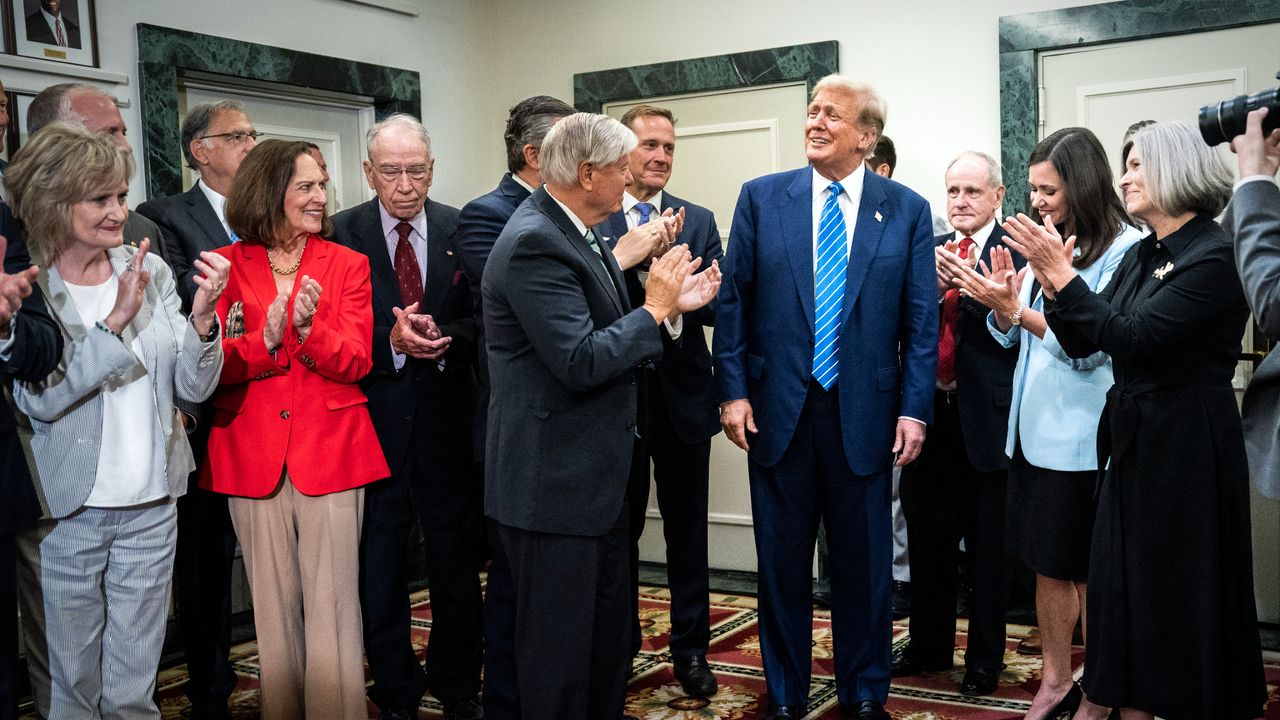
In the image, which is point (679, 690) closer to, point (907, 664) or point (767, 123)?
point (907, 664)

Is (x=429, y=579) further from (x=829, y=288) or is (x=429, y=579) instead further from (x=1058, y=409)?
(x=1058, y=409)

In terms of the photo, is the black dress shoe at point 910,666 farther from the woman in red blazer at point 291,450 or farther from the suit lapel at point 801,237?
the woman in red blazer at point 291,450

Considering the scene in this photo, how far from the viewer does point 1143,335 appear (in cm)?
264

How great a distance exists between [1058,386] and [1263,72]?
1.78 metres

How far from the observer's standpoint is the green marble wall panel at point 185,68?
4230 millimetres

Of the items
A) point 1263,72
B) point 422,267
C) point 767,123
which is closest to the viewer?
point 422,267

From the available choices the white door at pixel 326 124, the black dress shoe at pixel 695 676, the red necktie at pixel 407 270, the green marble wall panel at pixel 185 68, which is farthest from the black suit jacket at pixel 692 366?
the white door at pixel 326 124

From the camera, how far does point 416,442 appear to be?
3477mm

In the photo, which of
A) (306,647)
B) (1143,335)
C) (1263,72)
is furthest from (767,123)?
(306,647)

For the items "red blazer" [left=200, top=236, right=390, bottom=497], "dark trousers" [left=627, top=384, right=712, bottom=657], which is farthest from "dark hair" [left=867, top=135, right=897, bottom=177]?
"red blazer" [left=200, top=236, right=390, bottom=497]

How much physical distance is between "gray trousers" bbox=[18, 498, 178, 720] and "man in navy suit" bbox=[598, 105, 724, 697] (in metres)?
1.32

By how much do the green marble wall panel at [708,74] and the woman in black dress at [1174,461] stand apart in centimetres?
233

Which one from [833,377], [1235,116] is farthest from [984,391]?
[1235,116]

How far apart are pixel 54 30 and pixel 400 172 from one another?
1.43 metres
